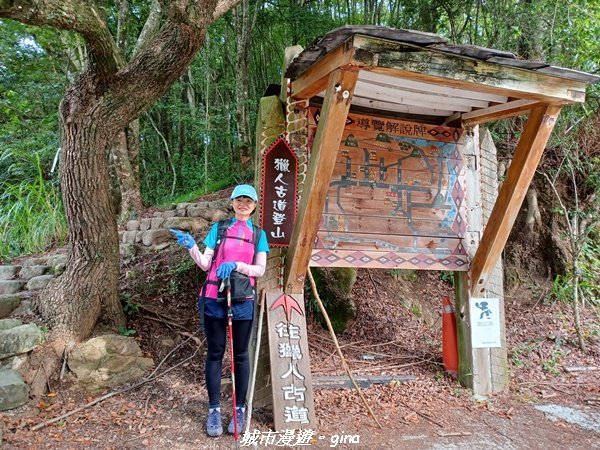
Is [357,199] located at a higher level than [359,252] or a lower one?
higher

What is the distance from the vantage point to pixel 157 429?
3029 mm

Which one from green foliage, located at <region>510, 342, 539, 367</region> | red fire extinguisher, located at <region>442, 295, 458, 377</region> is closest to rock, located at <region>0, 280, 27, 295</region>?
red fire extinguisher, located at <region>442, 295, 458, 377</region>

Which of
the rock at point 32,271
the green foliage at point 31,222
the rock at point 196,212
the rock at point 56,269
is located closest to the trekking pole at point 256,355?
the rock at point 56,269

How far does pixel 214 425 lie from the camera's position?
296cm

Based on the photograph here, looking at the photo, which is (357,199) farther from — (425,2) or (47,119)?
(47,119)

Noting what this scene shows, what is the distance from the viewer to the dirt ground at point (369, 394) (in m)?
2.99

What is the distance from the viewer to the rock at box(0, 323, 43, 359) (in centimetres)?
327

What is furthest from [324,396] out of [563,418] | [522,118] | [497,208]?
[522,118]

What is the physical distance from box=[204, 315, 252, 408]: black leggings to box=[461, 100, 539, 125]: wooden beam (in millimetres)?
2865

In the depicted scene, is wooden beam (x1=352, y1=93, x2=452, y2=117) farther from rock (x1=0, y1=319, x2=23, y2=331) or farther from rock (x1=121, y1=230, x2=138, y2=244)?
rock (x1=121, y1=230, x2=138, y2=244)

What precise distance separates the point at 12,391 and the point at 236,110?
21.9 feet

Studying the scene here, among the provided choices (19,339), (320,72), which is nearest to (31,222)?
(19,339)

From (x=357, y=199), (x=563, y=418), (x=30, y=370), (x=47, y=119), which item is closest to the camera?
(x=30, y=370)

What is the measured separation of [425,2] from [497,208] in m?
4.79
